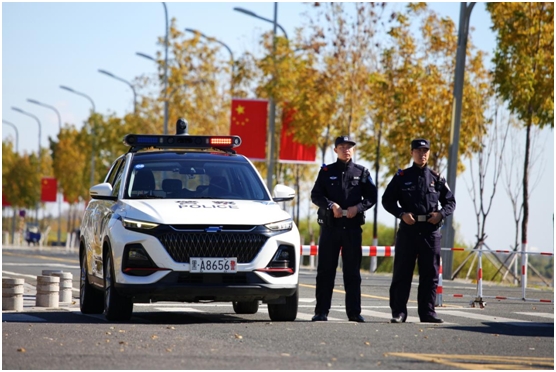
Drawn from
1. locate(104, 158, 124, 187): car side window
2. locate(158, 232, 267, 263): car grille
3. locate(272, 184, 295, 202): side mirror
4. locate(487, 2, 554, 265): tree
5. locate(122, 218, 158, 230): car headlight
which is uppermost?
locate(487, 2, 554, 265): tree

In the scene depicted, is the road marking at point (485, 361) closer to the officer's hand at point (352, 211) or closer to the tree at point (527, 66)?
the officer's hand at point (352, 211)

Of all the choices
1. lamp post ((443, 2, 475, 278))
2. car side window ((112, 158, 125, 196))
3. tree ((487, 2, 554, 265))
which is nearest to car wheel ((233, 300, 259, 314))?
car side window ((112, 158, 125, 196))

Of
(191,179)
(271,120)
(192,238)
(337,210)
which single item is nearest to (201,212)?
(192,238)

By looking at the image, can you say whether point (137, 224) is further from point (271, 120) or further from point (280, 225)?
point (271, 120)

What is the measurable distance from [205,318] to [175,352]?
4.47 metres

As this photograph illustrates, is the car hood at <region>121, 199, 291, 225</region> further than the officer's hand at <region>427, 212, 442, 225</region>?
No

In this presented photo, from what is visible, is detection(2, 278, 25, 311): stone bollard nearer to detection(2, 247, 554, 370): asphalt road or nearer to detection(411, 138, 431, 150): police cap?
detection(2, 247, 554, 370): asphalt road

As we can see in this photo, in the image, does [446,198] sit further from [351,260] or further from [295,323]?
[295,323]

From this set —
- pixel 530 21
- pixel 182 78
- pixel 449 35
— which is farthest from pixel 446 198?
pixel 182 78

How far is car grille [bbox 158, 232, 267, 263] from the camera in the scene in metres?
13.7

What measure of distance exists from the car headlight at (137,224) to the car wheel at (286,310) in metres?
1.88

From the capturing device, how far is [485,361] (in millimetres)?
10672

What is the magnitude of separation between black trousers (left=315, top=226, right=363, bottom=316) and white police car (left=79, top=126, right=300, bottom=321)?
25.1 inches

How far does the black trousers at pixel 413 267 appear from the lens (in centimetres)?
1499
